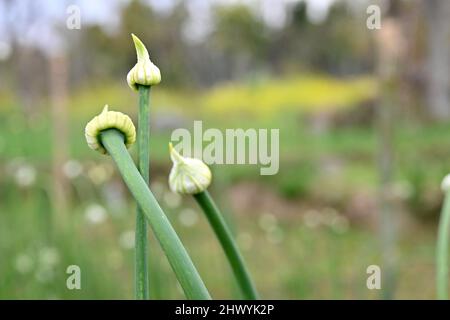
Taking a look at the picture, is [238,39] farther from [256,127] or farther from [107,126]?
[107,126]

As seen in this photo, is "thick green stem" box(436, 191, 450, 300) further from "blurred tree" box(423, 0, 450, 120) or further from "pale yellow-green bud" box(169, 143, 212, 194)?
"blurred tree" box(423, 0, 450, 120)

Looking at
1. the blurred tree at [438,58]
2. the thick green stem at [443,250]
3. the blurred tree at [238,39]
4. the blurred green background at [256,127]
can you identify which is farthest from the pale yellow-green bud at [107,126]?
the blurred tree at [238,39]

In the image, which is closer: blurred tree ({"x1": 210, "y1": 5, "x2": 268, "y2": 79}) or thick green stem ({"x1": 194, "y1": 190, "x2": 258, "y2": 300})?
thick green stem ({"x1": 194, "y1": 190, "x2": 258, "y2": 300})

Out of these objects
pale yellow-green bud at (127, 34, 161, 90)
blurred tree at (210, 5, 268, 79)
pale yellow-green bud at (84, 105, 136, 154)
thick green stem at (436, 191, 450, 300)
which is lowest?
thick green stem at (436, 191, 450, 300)

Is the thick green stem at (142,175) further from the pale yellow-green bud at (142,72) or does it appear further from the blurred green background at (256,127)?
the blurred green background at (256,127)

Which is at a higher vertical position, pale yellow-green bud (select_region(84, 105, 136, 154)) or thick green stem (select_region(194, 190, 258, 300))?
pale yellow-green bud (select_region(84, 105, 136, 154))

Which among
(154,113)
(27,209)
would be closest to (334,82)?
(154,113)

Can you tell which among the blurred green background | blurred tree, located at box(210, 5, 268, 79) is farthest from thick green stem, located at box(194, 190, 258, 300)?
blurred tree, located at box(210, 5, 268, 79)
